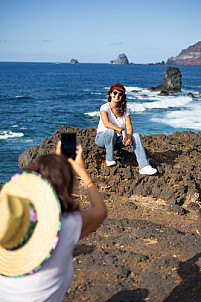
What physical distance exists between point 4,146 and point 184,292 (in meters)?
18.2

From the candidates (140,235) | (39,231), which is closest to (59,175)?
(39,231)

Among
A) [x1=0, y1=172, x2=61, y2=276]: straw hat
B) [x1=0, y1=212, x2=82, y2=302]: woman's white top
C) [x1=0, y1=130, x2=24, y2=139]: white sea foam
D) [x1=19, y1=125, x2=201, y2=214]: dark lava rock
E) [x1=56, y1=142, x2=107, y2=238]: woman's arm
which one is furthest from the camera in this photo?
[x1=0, y1=130, x2=24, y2=139]: white sea foam

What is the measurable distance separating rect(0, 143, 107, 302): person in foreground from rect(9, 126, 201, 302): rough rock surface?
1.48 metres

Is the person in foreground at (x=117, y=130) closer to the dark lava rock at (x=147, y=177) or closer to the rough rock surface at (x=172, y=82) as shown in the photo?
the dark lava rock at (x=147, y=177)

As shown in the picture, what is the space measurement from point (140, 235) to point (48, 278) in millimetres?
2861

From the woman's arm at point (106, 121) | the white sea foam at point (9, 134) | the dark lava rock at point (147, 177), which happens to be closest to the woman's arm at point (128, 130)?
the woman's arm at point (106, 121)

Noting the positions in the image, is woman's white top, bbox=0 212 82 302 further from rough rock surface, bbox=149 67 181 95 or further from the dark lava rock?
rough rock surface, bbox=149 67 181 95

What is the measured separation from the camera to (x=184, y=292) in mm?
3348

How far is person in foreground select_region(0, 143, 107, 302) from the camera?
5.92 ft

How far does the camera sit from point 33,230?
185cm

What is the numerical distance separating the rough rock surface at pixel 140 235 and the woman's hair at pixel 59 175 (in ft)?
5.72

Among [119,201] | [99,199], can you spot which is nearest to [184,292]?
[99,199]

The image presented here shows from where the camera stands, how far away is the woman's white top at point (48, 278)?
1.92m

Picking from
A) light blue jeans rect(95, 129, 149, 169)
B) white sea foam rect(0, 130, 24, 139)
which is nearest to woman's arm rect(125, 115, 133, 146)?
light blue jeans rect(95, 129, 149, 169)
